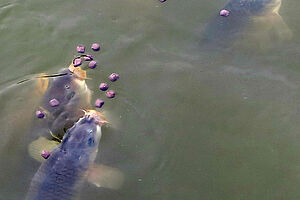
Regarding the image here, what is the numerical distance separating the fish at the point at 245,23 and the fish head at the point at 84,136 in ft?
6.05

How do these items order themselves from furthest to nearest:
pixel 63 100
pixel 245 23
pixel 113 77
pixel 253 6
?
pixel 253 6 < pixel 245 23 < pixel 113 77 < pixel 63 100

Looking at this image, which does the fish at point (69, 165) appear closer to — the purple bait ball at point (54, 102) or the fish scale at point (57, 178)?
the fish scale at point (57, 178)

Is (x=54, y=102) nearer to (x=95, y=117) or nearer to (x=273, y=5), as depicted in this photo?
(x=95, y=117)

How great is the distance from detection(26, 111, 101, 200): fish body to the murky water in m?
0.18

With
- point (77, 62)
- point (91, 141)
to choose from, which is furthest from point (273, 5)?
point (91, 141)

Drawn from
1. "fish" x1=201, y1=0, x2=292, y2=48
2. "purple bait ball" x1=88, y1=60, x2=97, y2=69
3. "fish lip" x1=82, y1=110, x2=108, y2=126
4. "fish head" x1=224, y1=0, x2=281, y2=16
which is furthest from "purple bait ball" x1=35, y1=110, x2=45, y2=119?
"fish head" x1=224, y1=0, x2=281, y2=16

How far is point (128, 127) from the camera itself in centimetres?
471

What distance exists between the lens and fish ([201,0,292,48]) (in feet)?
18.1

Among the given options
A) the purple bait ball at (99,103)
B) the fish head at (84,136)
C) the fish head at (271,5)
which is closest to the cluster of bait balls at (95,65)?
the purple bait ball at (99,103)

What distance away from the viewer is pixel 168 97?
196 inches

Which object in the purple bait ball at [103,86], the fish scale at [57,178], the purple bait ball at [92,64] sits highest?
the purple bait ball at [92,64]

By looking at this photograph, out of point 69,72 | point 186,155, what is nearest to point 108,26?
point 69,72

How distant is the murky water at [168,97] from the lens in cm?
432

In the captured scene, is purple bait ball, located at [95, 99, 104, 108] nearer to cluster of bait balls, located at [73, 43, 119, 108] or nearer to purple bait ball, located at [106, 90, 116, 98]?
cluster of bait balls, located at [73, 43, 119, 108]
